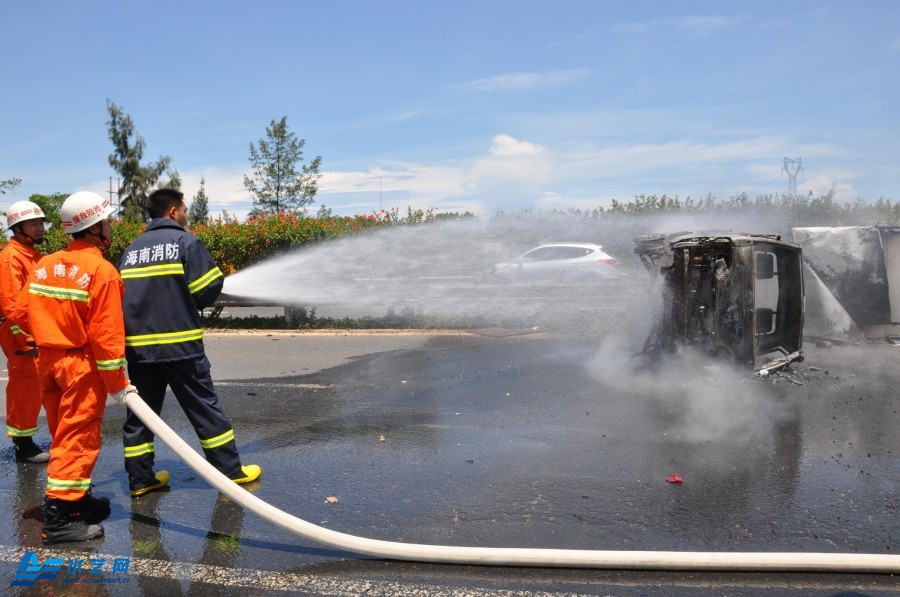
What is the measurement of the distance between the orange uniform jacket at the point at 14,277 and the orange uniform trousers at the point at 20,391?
0.14 m

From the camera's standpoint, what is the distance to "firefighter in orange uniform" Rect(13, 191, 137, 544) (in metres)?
3.48

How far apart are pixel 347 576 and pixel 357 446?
6.75 feet

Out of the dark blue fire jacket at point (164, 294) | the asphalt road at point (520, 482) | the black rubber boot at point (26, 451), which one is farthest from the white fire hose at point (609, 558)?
the black rubber boot at point (26, 451)

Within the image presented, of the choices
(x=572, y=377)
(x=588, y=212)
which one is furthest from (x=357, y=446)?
(x=588, y=212)

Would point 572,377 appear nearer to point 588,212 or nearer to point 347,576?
point 347,576

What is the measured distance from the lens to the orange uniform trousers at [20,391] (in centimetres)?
492

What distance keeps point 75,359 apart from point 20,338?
1.67m

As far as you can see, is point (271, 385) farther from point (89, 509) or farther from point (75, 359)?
point (75, 359)

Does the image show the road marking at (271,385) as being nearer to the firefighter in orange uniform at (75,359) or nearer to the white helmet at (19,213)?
the white helmet at (19,213)

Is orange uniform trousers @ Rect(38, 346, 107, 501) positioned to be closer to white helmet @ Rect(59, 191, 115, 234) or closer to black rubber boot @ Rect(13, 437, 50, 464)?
white helmet @ Rect(59, 191, 115, 234)

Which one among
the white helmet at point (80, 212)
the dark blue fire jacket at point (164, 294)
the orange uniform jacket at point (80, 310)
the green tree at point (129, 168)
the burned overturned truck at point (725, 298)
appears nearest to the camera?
the orange uniform jacket at point (80, 310)

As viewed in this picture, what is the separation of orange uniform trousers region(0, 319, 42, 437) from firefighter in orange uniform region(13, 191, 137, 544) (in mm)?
1619

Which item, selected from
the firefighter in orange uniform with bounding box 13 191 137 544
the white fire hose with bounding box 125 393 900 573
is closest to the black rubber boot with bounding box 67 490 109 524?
the firefighter in orange uniform with bounding box 13 191 137 544

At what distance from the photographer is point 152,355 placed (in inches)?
158
